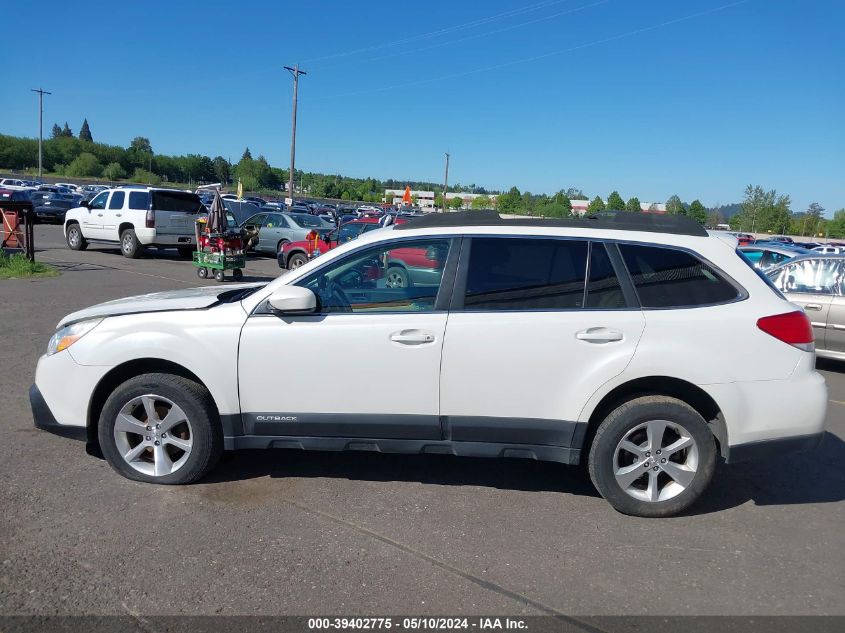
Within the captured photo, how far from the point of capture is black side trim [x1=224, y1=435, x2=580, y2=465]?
401cm

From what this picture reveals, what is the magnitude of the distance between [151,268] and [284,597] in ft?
50.3

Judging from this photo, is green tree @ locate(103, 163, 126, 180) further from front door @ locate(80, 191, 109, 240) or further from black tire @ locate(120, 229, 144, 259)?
black tire @ locate(120, 229, 144, 259)

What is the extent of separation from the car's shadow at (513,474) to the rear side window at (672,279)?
1.37 meters

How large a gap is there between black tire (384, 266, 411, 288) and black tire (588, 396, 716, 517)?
1.51 metres

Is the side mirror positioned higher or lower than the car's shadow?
higher

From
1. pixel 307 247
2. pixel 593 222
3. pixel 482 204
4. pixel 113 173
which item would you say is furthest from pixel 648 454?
pixel 113 173

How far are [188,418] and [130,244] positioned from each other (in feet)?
53.9

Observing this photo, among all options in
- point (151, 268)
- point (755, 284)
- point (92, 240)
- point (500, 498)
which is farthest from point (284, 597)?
point (92, 240)

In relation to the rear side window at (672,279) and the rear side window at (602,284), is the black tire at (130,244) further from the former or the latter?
the rear side window at (672,279)

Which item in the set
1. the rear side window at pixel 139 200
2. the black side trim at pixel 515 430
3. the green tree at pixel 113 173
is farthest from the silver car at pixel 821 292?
the green tree at pixel 113 173

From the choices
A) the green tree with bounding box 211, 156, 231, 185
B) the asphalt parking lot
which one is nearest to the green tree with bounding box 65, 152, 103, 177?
the green tree with bounding box 211, 156, 231, 185

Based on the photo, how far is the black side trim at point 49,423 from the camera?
4191 millimetres

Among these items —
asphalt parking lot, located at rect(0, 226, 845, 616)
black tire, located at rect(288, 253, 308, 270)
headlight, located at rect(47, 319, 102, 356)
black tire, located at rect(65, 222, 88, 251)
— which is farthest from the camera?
black tire, located at rect(65, 222, 88, 251)

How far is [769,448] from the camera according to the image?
13.0 ft
